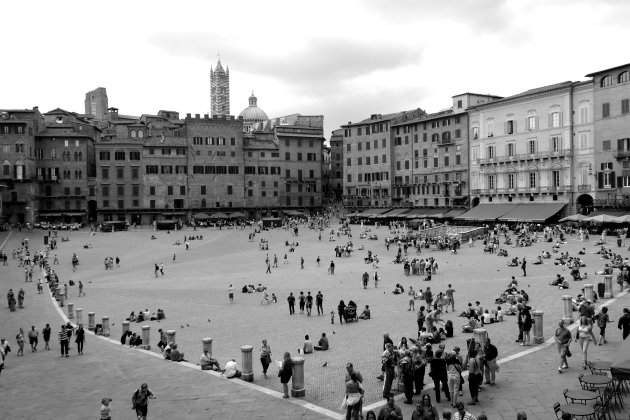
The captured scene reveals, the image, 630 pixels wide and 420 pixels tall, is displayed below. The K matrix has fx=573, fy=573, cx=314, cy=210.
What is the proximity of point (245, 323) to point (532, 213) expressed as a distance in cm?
4400

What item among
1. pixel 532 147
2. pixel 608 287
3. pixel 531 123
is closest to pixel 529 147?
pixel 532 147

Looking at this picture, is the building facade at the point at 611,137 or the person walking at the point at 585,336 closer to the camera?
the person walking at the point at 585,336

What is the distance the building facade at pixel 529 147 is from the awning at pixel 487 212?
122cm

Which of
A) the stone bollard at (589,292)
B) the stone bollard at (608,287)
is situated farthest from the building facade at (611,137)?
the stone bollard at (589,292)

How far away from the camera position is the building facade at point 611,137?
53469mm

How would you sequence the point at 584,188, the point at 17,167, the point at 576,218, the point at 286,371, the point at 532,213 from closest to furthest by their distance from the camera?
the point at 286,371, the point at 576,218, the point at 584,188, the point at 532,213, the point at 17,167

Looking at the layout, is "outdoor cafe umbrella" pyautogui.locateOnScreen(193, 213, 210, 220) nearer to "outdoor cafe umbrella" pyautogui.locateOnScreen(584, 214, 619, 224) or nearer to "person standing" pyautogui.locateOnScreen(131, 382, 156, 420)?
"outdoor cafe umbrella" pyautogui.locateOnScreen(584, 214, 619, 224)

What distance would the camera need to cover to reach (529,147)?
209ft

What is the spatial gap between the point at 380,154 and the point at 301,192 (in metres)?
15.7

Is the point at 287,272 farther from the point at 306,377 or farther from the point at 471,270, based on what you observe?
the point at 306,377

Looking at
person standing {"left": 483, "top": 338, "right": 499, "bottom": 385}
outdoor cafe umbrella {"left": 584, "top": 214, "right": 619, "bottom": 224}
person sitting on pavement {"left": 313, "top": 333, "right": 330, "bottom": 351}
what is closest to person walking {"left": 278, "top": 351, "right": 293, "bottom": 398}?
person standing {"left": 483, "top": 338, "right": 499, "bottom": 385}

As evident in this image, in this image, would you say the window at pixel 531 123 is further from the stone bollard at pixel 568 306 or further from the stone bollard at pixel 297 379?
the stone bollard at pixel 297 379

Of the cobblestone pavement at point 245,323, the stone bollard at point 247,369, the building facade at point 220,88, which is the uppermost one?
the building facade at point 220,88

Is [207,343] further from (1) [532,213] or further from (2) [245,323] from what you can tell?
(1) [532,213]
